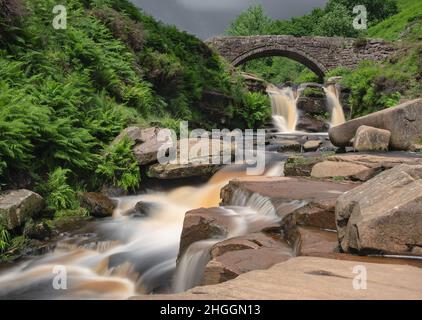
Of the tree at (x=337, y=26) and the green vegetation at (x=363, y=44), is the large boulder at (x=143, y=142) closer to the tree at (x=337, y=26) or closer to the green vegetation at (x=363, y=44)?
the green vegetation at (x=363, y=44)

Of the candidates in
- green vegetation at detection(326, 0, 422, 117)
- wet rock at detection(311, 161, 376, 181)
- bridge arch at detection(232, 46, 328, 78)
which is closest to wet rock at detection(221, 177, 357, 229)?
wet rock at detection(311, 161, 376, 181)

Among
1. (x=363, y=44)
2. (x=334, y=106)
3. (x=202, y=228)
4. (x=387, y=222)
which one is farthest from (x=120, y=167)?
(x=363, y=44)

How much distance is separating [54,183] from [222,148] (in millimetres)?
4321

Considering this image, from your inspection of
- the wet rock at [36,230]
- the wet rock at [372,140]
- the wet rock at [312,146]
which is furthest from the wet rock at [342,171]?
the wet rock at [36,230]

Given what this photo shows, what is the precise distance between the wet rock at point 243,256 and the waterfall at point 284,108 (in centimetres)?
1619

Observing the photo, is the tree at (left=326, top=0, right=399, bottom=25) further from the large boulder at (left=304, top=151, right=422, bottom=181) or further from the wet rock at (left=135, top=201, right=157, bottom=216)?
the wet rock at (left=135, top=201, right=157, bottom=216)

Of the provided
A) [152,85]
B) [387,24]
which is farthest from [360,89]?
[387,24]

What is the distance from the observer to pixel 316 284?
2.82 metres

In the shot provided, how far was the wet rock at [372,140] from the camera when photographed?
35.1 feet

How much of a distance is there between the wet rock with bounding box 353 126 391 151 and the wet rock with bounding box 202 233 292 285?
22.0ft

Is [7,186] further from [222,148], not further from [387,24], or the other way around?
[387,24]

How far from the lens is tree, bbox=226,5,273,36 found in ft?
190

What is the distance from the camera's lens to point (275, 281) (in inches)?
115
